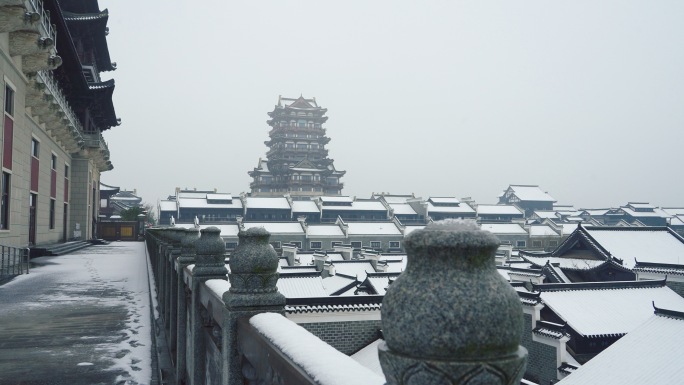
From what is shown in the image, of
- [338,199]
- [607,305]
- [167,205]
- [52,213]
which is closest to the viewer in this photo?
[607,305]

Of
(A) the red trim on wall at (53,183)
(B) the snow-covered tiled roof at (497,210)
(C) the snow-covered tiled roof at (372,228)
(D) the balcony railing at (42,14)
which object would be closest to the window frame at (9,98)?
(D) the balcony railing at (42,14)

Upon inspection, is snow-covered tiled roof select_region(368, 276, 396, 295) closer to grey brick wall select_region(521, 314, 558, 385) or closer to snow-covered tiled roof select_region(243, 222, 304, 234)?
grey brick wall select_region(521, 314, 558, 385)

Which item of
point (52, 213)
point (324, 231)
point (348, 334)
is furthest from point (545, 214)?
point (52, 213)

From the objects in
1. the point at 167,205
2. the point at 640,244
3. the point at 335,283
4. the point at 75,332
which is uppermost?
the point at 167,205

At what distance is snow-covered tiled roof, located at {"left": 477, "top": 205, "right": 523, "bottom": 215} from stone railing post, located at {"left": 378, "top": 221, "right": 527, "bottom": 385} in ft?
246

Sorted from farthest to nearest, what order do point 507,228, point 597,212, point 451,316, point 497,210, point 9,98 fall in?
point 597,212 → point 497,210 → point 507,228 → point 9,98 → point 451,316

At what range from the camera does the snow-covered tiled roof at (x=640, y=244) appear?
32719 millimetres

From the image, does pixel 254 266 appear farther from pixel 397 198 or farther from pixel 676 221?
pixel 676 221

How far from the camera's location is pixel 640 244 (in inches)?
1346

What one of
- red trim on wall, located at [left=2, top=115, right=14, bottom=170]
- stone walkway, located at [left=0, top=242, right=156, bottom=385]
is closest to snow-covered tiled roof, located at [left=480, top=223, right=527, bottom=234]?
red trim on wall, located at [left=2, top=115, right=14, bottom=170]

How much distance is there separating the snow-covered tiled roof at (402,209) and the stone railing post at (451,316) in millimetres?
69908

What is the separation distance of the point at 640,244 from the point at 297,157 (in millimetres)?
60842

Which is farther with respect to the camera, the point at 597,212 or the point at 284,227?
the point at 597,212

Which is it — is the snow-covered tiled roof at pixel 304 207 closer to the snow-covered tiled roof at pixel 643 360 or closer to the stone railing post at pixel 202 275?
the snow-covered tiled roof at pixel 643 360
